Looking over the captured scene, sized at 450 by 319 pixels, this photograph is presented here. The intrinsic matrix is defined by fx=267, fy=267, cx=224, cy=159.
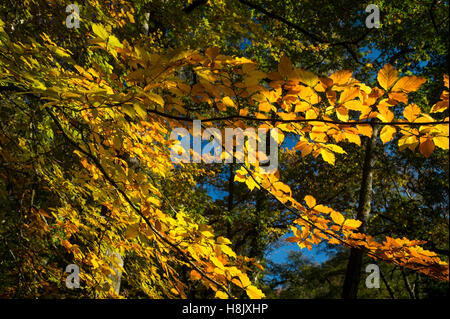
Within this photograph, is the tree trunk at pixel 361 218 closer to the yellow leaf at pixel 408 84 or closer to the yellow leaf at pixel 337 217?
the yellow leaf at pixel 337 217

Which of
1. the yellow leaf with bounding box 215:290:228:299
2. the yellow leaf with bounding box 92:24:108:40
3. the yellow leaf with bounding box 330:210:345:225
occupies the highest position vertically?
the yellow leaf with bounding box 92:24:108:40

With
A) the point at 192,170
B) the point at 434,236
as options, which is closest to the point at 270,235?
the point at 192,170

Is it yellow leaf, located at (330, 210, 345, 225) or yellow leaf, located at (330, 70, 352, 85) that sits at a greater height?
yellow leaf, located at (330, 70, 352, 85)

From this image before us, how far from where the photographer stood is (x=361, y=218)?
236 inches

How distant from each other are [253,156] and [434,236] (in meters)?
8.32

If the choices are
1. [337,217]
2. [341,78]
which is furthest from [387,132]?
[337,217]

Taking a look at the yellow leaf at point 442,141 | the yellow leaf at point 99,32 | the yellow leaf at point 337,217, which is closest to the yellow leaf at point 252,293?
the yellow leaf at point 337,217

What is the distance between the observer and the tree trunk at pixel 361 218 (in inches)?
215

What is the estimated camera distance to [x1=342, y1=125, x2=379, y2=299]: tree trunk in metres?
5.47

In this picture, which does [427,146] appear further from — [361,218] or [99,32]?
[361,218]

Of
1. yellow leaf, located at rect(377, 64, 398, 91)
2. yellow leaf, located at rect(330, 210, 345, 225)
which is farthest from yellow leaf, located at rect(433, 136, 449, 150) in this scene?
yellow leaf, located at rect(330, 210, 345, 225)

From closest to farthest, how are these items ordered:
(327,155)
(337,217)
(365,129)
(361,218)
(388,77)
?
(388,77)
(365,129)
(327,155)
(337,217)
(361,218)

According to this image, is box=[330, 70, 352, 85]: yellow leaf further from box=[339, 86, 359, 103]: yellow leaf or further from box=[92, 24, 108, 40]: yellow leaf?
box=[92, 24, 108, 40]: yellow leaf

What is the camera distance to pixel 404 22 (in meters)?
5.72
